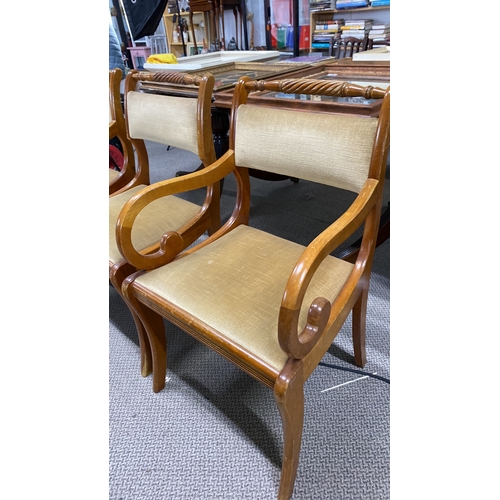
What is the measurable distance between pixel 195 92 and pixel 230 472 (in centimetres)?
126

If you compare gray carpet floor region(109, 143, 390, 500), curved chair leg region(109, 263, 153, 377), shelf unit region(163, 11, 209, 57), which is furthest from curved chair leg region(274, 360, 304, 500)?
shelf unit region(163, 11, 209, 57)

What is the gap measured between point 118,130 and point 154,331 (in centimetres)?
89

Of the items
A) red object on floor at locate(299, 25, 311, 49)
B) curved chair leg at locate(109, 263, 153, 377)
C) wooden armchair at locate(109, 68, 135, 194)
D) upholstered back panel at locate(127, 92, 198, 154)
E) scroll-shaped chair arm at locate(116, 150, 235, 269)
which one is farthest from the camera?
red object on floor at locate(299, 25, 311, 49)

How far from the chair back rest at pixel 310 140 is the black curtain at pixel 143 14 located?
8.74 ft

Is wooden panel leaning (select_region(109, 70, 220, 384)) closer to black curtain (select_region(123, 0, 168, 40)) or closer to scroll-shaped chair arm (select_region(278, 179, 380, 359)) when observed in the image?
scroll-shaped chair arm (select_region(278, 179, 380, 359))

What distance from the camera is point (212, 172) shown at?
103 cm

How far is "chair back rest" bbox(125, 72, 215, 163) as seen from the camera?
43.9 inches

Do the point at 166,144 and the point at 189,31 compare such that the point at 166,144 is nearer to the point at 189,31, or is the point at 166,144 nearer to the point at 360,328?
the point at 360,328

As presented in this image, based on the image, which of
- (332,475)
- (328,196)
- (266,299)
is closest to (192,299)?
(266,299)

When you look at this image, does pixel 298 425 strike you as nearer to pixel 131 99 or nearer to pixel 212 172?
pixel 212 172

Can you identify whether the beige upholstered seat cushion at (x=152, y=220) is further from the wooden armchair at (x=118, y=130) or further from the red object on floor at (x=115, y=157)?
the red object on floor at (x=115, y=157)

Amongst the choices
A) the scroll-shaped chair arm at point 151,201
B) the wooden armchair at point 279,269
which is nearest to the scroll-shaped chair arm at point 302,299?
the wooden armchair at point 279,269

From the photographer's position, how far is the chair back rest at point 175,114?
1116 mm

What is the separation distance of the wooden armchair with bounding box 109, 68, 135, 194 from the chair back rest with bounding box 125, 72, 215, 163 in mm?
121
